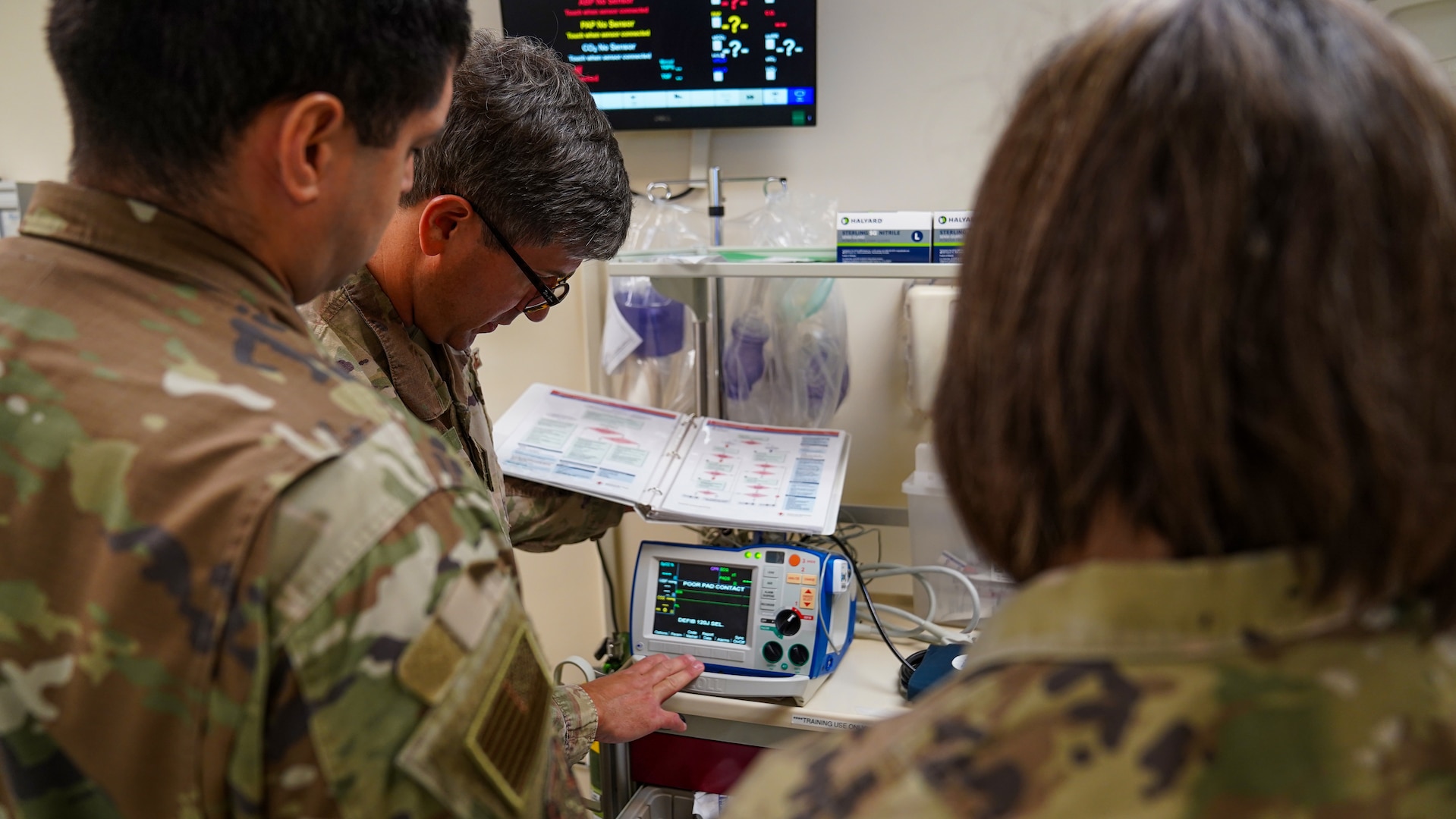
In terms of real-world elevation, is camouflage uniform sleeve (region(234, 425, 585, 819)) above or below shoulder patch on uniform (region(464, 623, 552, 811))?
above

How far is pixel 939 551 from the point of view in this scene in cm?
187

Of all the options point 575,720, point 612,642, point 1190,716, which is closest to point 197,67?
point 1190,716

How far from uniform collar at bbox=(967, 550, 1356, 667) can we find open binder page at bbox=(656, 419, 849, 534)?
1.09 meters

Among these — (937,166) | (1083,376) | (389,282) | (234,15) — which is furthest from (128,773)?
(937,166)

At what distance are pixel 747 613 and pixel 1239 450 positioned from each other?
47.5 inches

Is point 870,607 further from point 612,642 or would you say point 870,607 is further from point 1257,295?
point 1257,295

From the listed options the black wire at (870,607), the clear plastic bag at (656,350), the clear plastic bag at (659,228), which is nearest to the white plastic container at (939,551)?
the black wire at (870,607)

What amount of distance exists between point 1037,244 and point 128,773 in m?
0.64

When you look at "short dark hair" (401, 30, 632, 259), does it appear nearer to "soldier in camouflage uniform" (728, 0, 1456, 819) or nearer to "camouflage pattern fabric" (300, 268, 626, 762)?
"camouflage pattern fabric" (300, 268, 626, 762)

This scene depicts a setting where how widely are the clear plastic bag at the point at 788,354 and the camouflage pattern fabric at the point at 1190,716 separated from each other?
1520mm

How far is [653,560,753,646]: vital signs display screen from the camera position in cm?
161

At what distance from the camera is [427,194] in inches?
48.2

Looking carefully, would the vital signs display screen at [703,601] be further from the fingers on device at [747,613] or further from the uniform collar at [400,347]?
the uniform collar at [400,347]

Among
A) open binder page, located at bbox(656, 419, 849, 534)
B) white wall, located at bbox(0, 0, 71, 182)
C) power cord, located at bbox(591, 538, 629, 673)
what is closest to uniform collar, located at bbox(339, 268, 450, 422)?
open binder page, located at bbox(656, 419, 849, 534)
